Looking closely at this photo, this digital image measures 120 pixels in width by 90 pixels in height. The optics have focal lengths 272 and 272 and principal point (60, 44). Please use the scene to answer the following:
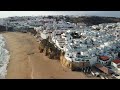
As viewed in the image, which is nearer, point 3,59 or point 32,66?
point 32,66

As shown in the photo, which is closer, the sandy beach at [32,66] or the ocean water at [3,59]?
the sandy beach at [32,66]

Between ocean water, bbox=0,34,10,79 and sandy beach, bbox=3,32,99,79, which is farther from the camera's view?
ocean water, bbox=0,34,10,79
